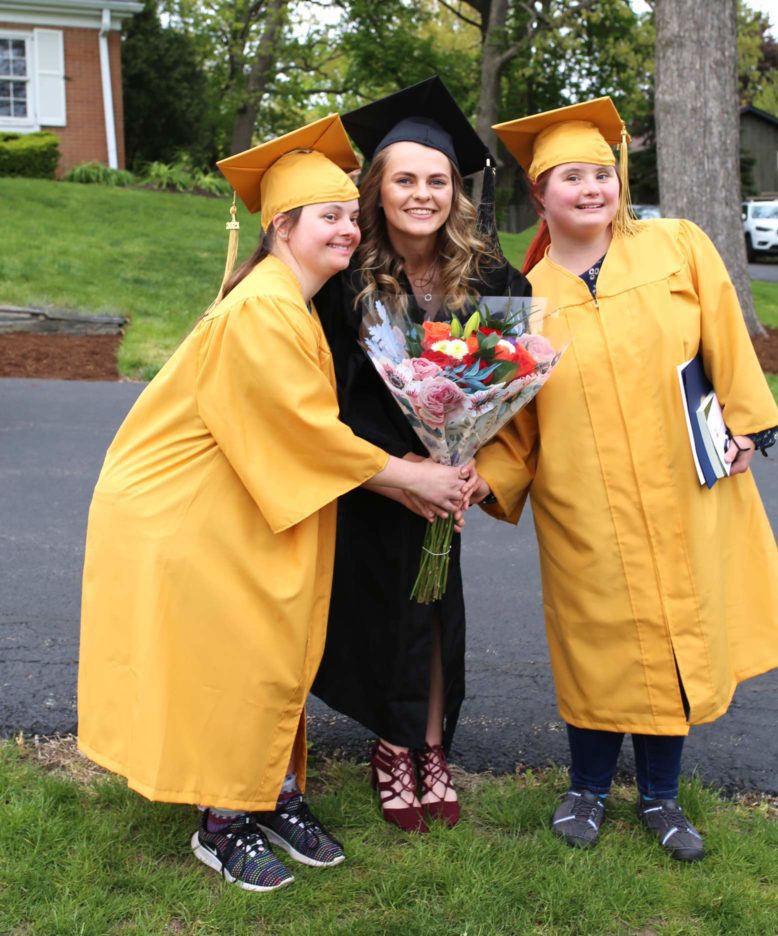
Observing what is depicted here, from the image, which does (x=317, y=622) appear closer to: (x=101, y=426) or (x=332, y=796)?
(x=332, y=796)

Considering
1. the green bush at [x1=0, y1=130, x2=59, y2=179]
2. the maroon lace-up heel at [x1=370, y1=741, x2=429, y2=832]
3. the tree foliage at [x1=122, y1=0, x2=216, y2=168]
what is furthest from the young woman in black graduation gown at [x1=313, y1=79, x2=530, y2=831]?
the tree foliage at [x1=122, y1=0, x2=216, y2=168]

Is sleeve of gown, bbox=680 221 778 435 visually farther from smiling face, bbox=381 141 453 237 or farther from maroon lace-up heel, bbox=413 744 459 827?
maroon lace-up heel, bbox=413 744 459 827

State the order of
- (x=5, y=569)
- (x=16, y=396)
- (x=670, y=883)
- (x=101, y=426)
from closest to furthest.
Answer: (x=670, y=883), (x=5, y=569), (x=101, y=426), (x=16, y=396)

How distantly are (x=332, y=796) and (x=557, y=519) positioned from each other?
3.81 feet

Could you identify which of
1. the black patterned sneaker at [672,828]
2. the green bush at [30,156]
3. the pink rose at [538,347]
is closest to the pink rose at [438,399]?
the pink rose at [538,347]

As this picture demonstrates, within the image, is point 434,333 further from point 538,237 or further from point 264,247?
point 538,237

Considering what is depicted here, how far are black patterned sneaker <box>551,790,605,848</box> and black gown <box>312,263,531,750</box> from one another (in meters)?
0.44

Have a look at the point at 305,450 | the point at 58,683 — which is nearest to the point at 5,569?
the point at 58,683

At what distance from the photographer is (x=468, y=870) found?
3.10 m

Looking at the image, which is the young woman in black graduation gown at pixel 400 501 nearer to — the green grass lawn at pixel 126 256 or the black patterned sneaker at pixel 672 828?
the black patterned sneaker at pixel 672 828

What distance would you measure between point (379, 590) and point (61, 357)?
776 cm

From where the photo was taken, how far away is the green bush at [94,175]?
1980 cm

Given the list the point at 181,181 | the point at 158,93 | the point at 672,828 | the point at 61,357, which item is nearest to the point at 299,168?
the point at 672,828

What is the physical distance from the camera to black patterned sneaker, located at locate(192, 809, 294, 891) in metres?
3.04
